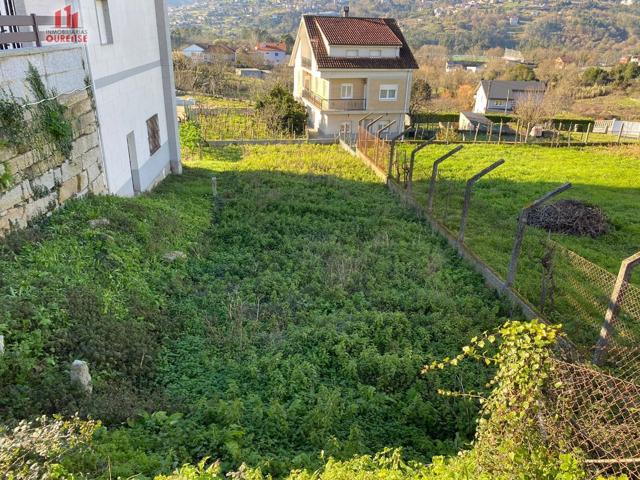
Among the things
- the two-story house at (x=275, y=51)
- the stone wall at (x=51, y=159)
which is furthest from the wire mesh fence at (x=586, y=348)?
the two-story house at (x=275, y=51)

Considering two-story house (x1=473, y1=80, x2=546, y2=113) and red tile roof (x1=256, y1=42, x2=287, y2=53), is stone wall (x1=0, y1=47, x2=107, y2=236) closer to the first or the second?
two-story house (x1=473, y1=80, x2=546, y2=113)

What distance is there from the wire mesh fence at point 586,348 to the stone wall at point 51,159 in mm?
6944

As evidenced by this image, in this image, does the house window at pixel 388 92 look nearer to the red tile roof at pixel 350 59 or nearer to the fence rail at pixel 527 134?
the red tile roof at pixel 350 59

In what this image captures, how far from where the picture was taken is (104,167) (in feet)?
29.6

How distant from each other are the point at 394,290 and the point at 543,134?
2918 cm

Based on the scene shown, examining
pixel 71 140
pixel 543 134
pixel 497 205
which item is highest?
pixel 71 140

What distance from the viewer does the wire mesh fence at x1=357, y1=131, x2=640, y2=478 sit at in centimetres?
343

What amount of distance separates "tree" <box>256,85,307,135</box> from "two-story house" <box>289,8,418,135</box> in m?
2.66

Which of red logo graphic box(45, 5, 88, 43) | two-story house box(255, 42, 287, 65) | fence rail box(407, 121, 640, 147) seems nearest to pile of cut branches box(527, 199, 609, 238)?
red logo graphic box(45, 5, 88, 43)

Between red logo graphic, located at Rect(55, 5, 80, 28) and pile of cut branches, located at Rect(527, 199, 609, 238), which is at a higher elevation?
red logo graphic, located at Rect(55, 5, 80, 28)

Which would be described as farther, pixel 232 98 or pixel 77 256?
pixel 232 98

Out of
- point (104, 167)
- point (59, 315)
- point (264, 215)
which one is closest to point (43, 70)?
point (104, 167)

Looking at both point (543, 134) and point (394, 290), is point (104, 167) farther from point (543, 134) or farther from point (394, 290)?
point (543, 134)

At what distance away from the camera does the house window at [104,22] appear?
9.10 metres
